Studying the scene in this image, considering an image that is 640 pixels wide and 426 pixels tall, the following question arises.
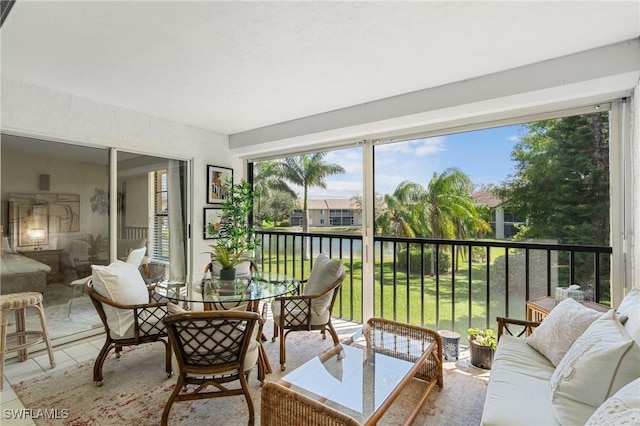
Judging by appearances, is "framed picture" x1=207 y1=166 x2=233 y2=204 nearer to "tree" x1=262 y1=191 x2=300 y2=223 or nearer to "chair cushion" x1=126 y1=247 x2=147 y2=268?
"tree" x1=262 y1=191 x2=300 y2=223

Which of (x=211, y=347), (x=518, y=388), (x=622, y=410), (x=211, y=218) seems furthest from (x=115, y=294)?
(x=622, y=410)

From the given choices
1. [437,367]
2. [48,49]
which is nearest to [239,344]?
[437,367]

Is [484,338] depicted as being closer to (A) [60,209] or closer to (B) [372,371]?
(B) [372,371]

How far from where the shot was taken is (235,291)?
2.56 metres

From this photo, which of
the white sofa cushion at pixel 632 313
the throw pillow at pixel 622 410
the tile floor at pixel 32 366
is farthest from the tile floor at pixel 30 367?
the white sofa cushion at pixel 632 313

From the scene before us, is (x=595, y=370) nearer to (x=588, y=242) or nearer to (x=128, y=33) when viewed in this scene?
(x=588, y=242)

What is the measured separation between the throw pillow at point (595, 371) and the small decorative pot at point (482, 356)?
1.25m

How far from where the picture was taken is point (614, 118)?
7.80 feet

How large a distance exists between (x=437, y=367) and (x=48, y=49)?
3.74m

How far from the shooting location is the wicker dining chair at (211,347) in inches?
69.8

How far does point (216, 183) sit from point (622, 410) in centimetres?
439

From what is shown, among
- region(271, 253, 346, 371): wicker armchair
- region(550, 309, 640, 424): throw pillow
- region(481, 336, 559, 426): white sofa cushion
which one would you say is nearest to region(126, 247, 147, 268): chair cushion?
region(271, 253, 346, 371): wicker armchair

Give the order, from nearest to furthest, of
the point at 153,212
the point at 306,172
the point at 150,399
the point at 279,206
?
the point at 150,399 → the point at 153,212 → the point at 306,172 → the point at 279,206

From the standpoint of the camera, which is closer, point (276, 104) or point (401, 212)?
point (276, 104)
